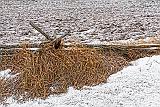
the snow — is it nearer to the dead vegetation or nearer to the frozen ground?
the dead vegetation

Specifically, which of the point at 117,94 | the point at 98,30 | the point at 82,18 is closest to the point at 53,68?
the point at 117,94

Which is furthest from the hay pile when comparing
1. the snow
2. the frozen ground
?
the frozen ground

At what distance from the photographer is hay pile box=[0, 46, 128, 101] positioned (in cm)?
576

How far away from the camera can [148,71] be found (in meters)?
6.16

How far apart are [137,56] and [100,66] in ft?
2.64

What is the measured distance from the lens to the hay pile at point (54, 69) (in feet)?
18.9

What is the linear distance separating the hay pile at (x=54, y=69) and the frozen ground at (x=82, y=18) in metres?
2.18

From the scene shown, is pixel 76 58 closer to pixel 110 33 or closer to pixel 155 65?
pixel 155 65

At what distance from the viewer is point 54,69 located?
19.7ft

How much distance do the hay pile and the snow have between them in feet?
0.47

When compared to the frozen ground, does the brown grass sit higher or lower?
higher

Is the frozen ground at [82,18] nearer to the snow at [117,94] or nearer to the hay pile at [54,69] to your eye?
the hay pile at [54,69]

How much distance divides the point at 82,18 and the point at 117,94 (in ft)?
19.3

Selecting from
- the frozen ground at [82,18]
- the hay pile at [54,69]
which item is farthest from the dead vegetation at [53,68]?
the frozen ground at [82,18]
